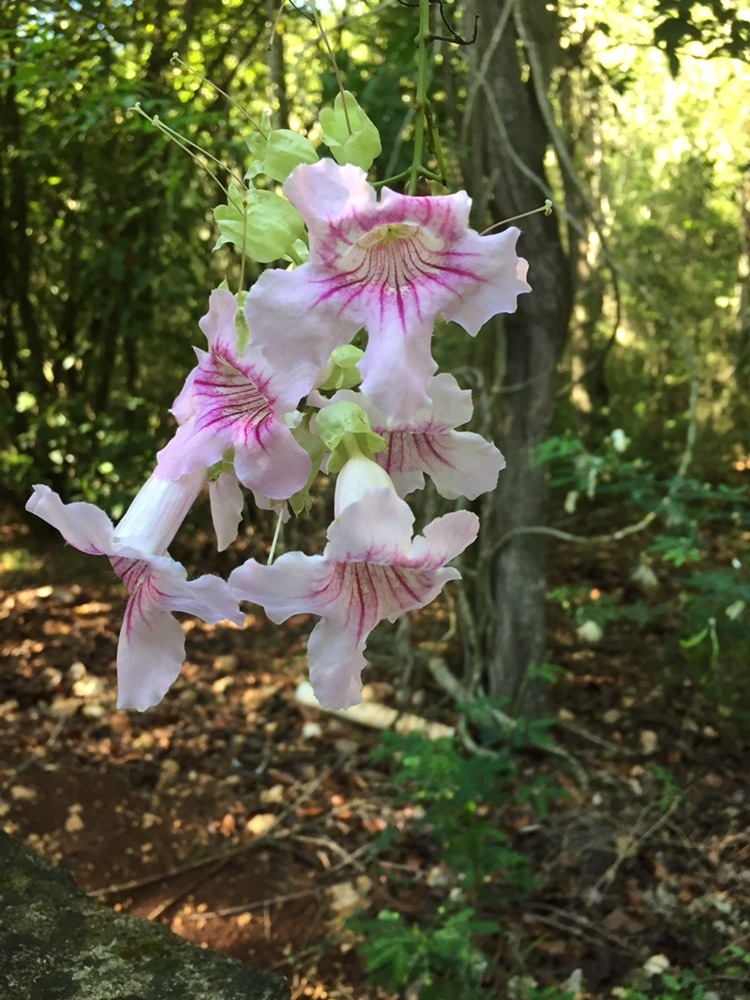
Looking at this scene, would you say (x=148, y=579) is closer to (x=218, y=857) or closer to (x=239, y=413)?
(x=239, y=413)

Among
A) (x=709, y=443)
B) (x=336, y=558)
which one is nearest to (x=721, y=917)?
(x=336, y=558)

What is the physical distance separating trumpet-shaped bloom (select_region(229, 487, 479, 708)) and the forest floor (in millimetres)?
1377

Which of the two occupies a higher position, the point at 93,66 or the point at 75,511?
the point at 93,66

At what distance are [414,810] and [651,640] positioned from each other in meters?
1.17

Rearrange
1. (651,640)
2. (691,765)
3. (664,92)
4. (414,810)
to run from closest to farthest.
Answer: (414,810) < (691,765) < (651,640) < (664,92)

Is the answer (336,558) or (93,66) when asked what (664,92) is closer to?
(93,66)

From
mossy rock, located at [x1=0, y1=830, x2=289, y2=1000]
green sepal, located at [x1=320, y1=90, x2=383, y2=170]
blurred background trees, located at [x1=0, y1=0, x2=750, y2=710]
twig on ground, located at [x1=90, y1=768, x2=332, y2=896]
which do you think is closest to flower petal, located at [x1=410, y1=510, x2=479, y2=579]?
green sepal, located at [x1=320, y1=90, x2=383, y2=170]

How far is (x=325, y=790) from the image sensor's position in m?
2.43

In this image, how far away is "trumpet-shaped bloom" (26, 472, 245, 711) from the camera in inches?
21.3

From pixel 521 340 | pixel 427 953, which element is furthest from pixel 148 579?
pixel 521 340

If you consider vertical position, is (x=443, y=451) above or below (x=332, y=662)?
above

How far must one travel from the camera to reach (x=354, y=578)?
565mm

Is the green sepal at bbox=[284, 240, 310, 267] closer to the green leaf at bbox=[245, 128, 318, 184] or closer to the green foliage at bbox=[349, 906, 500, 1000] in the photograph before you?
the green leaf at bbox=[245, 128, 318, 184]

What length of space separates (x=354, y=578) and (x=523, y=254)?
1.71m
